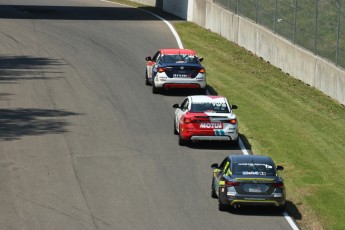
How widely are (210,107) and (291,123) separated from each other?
15.9ft

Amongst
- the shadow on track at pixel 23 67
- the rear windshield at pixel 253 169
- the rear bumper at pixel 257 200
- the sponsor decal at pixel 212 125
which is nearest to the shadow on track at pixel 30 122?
the sponsor decal at pixel 212 125

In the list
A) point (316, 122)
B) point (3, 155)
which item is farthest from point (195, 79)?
point (3, 155)

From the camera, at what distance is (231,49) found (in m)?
54.3

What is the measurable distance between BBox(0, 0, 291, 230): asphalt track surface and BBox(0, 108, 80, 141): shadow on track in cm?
3

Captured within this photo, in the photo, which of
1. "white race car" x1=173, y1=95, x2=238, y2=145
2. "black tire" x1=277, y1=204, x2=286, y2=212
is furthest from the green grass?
"white race car" x1=173, y1=95, x2=238, y2=145

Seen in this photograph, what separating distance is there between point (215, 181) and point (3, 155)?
7.75 meters

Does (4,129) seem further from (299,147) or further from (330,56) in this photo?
(330,56)

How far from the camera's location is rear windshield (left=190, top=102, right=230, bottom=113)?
3436 centimetres

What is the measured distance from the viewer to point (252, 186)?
26.5m

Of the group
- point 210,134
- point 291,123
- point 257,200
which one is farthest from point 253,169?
point 291,123

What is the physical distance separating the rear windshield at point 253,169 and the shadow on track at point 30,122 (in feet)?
34.8

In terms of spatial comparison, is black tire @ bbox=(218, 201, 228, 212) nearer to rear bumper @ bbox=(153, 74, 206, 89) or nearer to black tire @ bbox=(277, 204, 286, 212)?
black tire @ bbox=(277, 204, 286, 212)

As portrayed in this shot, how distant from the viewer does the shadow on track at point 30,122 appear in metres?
36.4

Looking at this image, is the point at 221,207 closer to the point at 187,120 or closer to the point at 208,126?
the point at 208,126
